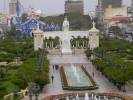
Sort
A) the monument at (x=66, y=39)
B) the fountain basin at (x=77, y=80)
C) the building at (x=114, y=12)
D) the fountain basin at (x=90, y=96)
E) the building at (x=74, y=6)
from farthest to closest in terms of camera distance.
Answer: the building at (x=74, y=6)
the building at (x=114, y=12)
the monument at (x=66, y=39)
the fountain basin at (x=77, y=80)
the fountain basin at (x=90, y=96)

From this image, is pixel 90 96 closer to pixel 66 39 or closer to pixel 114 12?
pixel 66 39

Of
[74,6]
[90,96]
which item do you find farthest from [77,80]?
[74,6]

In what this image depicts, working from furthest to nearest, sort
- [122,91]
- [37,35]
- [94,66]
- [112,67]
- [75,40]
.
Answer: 1. [75,40]
2. [37,35]
3. [94,66]
4. [112,67]
5. [122,91]

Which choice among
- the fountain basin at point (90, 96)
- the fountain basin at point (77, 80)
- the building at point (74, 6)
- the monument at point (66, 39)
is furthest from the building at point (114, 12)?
the fountain basin at point (90, 96)

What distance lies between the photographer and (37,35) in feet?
230

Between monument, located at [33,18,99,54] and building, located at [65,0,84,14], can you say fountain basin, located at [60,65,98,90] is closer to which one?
monument, located at [33,18,99,54]

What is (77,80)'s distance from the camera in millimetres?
34719

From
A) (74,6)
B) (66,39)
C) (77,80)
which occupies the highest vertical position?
(74,6)

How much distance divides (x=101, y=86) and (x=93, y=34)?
1507 inches

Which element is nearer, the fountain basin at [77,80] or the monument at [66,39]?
the fountain basin at [77,80]

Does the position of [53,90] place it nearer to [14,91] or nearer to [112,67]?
[14,91]

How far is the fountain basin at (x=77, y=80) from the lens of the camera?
31022 millimetres

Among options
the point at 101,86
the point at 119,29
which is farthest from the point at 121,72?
the point at 119,29

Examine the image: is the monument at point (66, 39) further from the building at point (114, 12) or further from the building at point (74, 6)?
the building at point (74, 6)
